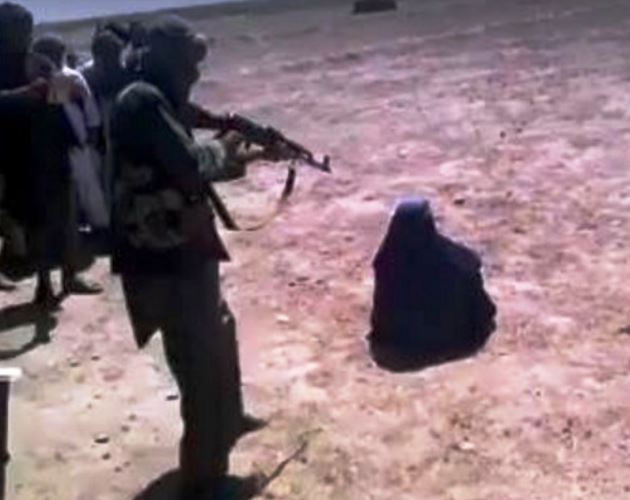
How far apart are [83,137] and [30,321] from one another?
39.8 inches

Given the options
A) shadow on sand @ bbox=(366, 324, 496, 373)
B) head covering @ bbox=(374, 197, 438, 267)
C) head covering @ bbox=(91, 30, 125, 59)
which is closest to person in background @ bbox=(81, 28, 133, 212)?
head covering @ bbox=(91, 30, 125, 59)

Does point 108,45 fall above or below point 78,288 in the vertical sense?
above

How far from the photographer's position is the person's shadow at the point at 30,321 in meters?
8.11

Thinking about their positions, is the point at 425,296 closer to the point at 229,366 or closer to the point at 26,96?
the point at 229,366

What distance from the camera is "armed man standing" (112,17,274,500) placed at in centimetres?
554

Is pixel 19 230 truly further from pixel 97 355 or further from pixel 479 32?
pixel 479 32

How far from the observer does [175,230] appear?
18.5 ft

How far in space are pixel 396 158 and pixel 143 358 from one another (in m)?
4.09

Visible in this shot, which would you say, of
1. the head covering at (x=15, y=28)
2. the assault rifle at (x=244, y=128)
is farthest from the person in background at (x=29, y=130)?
the assault rifle at (x=244, y=128)

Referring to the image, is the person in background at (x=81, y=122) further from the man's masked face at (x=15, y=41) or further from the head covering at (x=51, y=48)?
the man's masked face at (x=15, y=41)

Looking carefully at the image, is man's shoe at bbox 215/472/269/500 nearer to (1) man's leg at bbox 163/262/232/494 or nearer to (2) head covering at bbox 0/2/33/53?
(1) man's leg at bbox 163/262/232/494

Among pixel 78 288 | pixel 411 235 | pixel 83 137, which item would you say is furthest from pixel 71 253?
pixel 411 235

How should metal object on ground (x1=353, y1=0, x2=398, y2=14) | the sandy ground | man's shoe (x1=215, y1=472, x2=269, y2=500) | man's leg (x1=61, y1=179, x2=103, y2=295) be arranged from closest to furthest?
man's shoe (x1=215, y1=472, x2=269, y2=500), the sandy ground, man's leg (x1=61, y1=179, x2=103, y2=295), metal object on ground (x1=353, y1=0, x2=398, y2=14)

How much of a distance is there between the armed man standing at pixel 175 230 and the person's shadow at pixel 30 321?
231cm
